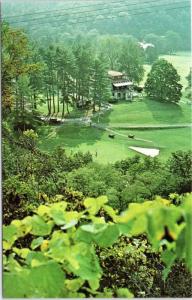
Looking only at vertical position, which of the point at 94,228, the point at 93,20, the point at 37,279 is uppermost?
the point at 93,20

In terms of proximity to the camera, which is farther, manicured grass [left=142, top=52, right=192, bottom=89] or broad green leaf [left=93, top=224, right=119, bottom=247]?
manicured grass [left=142, top=52, right=192, bottom=89]

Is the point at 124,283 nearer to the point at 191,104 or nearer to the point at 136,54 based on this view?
the point at 191,104

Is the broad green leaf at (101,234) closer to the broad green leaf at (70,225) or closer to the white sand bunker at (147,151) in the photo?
the broad green leaf at (70,225)

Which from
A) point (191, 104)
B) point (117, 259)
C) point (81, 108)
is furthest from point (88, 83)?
point (117, 259)

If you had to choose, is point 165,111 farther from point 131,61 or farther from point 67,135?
point 67,135

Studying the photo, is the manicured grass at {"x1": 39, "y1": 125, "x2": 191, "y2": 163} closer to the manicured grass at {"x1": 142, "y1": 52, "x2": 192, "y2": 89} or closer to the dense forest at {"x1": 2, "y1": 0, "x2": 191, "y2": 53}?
the manicured grass at {"x1": 142, "y1": 52, "x2": 192, "y2": 89}

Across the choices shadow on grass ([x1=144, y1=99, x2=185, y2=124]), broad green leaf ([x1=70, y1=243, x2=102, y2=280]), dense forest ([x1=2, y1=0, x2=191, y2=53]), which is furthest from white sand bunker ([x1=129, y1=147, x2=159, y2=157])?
broad green leaf ([x1=70, y1=243, x2=102, y2=280])

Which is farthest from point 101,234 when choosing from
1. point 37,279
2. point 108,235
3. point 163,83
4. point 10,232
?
point 163,83
